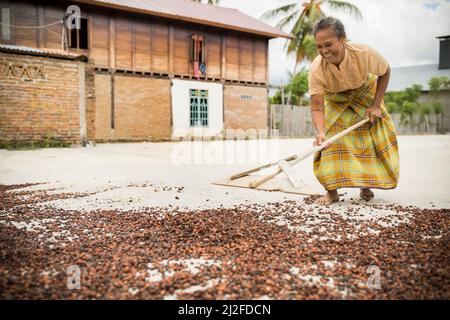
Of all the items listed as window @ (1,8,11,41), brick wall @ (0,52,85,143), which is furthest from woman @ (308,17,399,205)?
window @ (1,8,11,41)

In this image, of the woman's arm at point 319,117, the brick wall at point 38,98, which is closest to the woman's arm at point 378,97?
the woman's arm at point 319,117

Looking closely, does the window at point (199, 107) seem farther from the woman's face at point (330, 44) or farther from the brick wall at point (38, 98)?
the woman's face at point (330, 44)

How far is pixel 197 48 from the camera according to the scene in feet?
51.2

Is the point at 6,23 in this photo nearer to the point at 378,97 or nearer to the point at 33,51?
the point at 33,51

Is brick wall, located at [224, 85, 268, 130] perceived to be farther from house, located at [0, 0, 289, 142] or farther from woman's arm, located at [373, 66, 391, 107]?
woman's arm, located at [373, 66, 391, 107]

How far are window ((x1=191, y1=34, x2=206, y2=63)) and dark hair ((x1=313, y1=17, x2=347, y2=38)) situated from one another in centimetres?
1328

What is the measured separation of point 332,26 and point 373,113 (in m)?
0.83

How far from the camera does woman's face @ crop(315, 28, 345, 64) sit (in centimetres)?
283

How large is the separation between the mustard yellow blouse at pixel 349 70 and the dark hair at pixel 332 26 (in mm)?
138

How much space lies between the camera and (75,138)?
10211 mm

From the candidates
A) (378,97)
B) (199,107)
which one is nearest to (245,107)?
(199,107)
